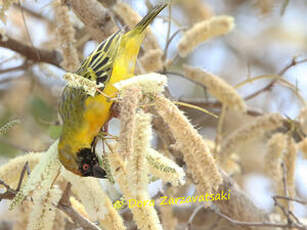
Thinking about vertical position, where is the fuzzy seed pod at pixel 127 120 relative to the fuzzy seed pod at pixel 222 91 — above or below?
below

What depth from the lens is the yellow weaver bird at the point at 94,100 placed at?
226cm

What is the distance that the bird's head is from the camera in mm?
2117

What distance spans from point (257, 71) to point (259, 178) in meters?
1.66

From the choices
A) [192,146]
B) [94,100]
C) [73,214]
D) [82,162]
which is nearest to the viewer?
[192,146]

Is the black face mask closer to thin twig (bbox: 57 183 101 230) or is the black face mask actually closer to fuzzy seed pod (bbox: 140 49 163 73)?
thin twig (bbox: 57 183 101 230)

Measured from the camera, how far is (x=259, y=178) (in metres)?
5.61

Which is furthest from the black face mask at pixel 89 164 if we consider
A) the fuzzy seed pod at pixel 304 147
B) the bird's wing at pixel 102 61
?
the fuzzy seed pod at pixel 304 147

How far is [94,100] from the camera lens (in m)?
2.38

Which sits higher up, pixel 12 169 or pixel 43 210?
pixel 12 169

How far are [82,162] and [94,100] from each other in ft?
1.14

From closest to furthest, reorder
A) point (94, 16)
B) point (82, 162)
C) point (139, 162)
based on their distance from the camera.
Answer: point (139, 162) < point (82, 162) < point (94, 16)

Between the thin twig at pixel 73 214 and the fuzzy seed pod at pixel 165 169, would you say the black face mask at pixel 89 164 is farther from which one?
the fuzzy seed pod at pixel 165 169

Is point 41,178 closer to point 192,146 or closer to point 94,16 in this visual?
point 192,146

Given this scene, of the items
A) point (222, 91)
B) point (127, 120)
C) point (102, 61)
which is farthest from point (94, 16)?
point (127, 120)
